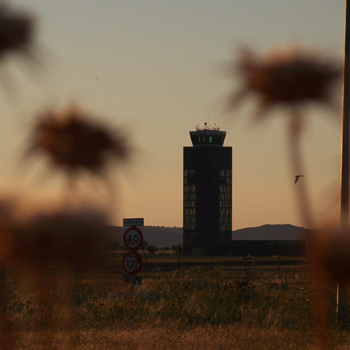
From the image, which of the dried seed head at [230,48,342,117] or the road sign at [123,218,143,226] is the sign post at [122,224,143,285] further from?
the dried seed head at [230,48,342,117]

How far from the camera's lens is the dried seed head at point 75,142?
17.3 feet

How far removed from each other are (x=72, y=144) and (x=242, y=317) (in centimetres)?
1115

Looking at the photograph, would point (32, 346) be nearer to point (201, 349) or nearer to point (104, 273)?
point (201, 349)

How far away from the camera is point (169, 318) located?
15531 millimetres

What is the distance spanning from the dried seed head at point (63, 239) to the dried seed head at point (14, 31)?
5.00 feet

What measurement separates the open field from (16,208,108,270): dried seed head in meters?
4.17

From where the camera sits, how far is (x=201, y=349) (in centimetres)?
1203

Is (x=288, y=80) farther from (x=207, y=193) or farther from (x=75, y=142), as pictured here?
(x=207, y=193)

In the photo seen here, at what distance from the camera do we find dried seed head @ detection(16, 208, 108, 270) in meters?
5.83

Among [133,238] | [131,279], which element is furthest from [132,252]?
[131,279]

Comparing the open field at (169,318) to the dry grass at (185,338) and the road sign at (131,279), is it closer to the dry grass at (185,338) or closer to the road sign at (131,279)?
the dry grass at (185,338)

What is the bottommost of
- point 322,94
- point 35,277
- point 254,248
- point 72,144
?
point 254,248

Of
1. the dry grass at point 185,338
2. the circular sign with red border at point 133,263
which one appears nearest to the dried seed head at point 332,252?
the dry grass at point 185,338

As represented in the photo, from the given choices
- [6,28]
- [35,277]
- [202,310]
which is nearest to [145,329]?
[202,310]
